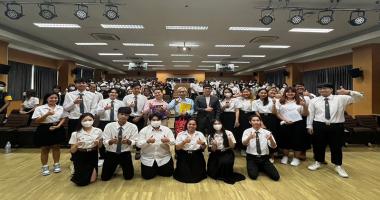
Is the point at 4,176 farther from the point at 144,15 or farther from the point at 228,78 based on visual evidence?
the point at 228,78

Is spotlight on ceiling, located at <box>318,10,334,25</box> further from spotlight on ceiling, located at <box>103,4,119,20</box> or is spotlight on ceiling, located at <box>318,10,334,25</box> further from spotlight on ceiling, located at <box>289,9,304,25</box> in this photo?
spotlight on ceiling, located at <box>103,4,119,20</box>

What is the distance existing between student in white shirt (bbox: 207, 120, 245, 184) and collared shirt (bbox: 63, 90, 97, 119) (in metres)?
2.30

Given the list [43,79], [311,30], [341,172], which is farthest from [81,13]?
[43,79]

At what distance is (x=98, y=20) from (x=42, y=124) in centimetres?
403

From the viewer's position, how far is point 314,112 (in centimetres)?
464

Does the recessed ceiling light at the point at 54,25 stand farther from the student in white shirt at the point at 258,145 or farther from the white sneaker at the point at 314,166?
the white sneaker at the point at 314,166

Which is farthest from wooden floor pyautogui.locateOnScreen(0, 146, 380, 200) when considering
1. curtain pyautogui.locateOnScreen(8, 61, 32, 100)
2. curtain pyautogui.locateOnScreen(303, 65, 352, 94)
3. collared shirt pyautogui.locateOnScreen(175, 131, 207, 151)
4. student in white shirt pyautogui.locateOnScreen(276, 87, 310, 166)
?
curtain pyautogui.locateOnScreen(8, 61, 32, 100)

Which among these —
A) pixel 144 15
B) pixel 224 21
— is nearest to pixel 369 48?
pixel 224 21

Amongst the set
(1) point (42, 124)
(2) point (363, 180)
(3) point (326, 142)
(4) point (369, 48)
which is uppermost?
(4) point (369, 48)

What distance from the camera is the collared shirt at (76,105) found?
454cm

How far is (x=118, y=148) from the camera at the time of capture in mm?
4109

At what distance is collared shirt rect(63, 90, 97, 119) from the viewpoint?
454cm

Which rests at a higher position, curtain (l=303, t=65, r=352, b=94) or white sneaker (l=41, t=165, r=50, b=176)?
curtain (l=303, t=65, r=352, b=94)

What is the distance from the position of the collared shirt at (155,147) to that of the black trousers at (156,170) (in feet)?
0.17
